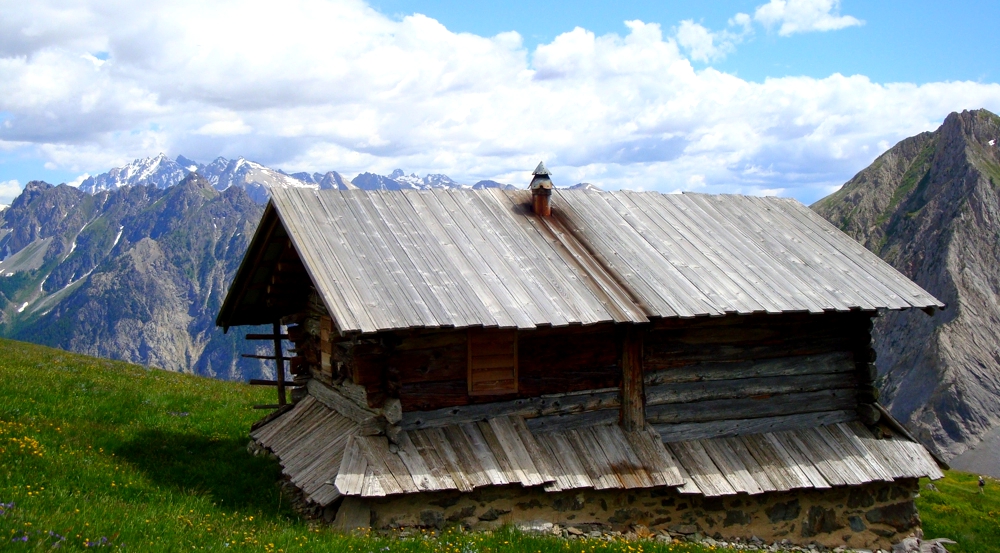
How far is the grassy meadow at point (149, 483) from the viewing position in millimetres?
8227

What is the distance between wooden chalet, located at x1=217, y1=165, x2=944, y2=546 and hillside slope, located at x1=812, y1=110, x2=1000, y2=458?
3495 inches

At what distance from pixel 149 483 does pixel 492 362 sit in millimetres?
5252

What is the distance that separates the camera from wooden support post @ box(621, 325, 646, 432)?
43.8 ft

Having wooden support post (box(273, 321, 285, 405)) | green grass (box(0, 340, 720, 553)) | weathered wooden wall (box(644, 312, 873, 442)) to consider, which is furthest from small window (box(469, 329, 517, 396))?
wooden support post (box(273, 321, 285, 405))

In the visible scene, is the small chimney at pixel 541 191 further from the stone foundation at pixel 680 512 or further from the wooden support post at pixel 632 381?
the stone foundation at pixel 680 512

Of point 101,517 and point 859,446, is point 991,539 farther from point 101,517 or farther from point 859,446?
point 101,517

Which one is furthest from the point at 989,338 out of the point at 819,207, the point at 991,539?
the point at 991,539

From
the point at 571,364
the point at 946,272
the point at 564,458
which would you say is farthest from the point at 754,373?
the point at 946,272

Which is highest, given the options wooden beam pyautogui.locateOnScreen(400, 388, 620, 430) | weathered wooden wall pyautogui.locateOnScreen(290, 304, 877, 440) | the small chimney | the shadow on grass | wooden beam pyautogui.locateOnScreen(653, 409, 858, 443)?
the small chimney

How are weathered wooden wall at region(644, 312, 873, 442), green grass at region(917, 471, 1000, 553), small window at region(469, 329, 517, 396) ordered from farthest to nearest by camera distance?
green grass at region(917, 471, 1000, 553) → weathered wooden wall at region(644, 312, 873, 442) → small window at region(469, 329, 517, 396)

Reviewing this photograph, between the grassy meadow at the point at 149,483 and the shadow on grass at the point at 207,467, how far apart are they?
0.02 m

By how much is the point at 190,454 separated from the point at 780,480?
33.3 feet

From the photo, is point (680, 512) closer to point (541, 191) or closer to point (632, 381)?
point (632, 381)

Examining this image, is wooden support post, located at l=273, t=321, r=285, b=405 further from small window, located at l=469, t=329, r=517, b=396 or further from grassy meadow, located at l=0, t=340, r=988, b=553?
small window, located at l=469, t=329, r=517, b=396
